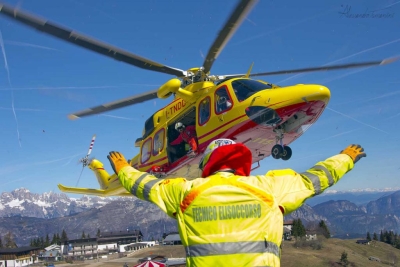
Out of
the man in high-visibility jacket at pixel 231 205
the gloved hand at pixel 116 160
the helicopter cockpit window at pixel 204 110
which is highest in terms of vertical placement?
the helicopter cockpit window at pixel 204 110

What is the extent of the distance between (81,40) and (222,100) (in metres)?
5.14

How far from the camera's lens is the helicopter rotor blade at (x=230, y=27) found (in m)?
10.1

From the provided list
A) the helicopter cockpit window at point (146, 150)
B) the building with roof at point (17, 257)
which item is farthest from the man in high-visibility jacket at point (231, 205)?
the building with roof at point (17, 257)

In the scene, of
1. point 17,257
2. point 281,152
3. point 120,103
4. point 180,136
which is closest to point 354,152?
point 281,152

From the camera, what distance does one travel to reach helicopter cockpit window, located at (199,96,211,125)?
1409cm

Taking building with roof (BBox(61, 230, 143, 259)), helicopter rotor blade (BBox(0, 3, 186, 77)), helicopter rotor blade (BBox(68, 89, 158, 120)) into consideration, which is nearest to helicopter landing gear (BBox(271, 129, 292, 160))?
helicopter rotor blade (BBox(0, 3, 186, 77))

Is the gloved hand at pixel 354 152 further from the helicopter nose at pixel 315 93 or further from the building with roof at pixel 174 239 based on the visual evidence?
the helicopter nose at pixel 315 93

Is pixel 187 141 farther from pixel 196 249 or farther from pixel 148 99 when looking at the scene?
pixel 196 249

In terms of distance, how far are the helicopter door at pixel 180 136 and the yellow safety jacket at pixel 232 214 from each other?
38.5 ft

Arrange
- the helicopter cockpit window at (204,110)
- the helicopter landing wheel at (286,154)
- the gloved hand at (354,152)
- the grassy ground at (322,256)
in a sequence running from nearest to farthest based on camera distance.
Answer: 1. the gloved hand at (354,152)
2. the helicopter landing wheel at (286,154)
3. the helicopter cockpit window at (204,110)
4. the grassy ground at (322,256)

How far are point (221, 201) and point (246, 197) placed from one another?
20 cm

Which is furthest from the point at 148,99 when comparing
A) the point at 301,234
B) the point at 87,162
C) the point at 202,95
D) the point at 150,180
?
the point at 301,234

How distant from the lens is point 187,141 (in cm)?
1472

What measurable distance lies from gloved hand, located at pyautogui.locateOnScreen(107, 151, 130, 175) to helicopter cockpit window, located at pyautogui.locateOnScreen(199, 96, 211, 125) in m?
9.06
